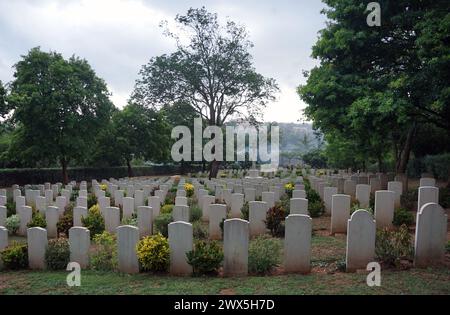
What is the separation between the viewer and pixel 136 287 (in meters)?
6.05

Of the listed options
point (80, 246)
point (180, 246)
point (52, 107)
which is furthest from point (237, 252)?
point (52, 107)

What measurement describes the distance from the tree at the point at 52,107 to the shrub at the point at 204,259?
2005 cm

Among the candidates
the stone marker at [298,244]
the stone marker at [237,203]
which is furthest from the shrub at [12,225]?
the stone marker at [298,244]

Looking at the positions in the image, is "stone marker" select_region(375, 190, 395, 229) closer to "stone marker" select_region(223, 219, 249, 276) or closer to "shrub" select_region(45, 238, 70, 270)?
"stone marker" select_region(223, 219, 249, 276)

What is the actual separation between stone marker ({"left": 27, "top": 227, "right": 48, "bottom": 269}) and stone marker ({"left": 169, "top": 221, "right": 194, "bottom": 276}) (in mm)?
2837

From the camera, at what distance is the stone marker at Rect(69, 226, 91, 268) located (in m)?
7.57

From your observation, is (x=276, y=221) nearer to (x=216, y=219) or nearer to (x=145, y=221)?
(x=216, y=219)

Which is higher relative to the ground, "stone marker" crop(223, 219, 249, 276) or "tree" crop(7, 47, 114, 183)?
"tree" crop(7, 47, 114, 183)

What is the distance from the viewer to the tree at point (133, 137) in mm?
35812

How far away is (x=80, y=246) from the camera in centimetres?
760

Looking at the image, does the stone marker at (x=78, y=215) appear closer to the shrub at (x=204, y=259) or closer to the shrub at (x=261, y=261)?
the shrub at (x=204, y=259)

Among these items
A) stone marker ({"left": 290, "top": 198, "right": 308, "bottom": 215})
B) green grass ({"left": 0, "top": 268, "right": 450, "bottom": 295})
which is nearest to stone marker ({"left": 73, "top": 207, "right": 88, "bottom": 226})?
green grass ({"left": 0, "top": 268, "right": 450, "bottom": 295})
